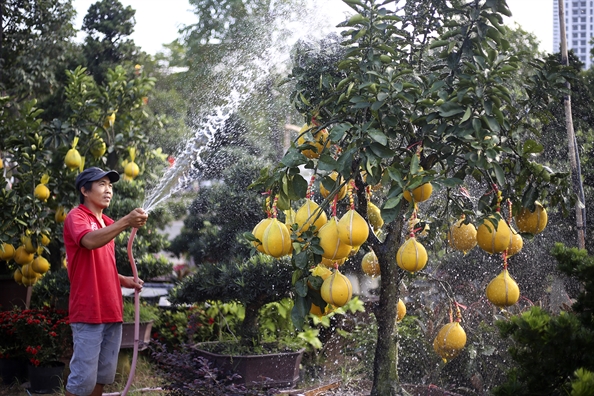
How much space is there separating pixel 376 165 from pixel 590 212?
7.84 feet

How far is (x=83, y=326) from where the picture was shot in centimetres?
274

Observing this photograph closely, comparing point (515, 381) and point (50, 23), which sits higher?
point (50, 23)

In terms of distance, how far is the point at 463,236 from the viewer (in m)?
2.34

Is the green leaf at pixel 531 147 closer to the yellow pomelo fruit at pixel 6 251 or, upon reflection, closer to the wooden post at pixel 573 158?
the wooden post at pixel 573 158

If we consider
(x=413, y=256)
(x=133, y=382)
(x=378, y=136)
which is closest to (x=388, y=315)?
(x=413, y=256)

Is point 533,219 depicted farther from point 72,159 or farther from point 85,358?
point 72,159

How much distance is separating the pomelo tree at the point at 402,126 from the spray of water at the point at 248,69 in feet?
4.36

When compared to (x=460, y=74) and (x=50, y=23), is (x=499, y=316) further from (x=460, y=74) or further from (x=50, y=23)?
(x=50, y=23)

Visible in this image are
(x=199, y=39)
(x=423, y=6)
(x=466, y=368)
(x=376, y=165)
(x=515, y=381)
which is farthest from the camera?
(x=199, y=39)

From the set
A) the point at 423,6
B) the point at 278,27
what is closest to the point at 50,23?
the point at 278,27

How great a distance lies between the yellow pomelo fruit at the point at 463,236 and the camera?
7.65 feet

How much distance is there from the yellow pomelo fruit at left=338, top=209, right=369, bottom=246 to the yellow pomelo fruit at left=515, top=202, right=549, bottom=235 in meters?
0.66

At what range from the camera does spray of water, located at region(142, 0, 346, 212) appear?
3.73 m

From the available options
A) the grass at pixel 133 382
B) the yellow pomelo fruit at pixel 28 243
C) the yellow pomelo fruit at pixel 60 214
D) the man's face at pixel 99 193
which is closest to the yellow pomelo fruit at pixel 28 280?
the yellow pomelo fruit at pixel 28 243
